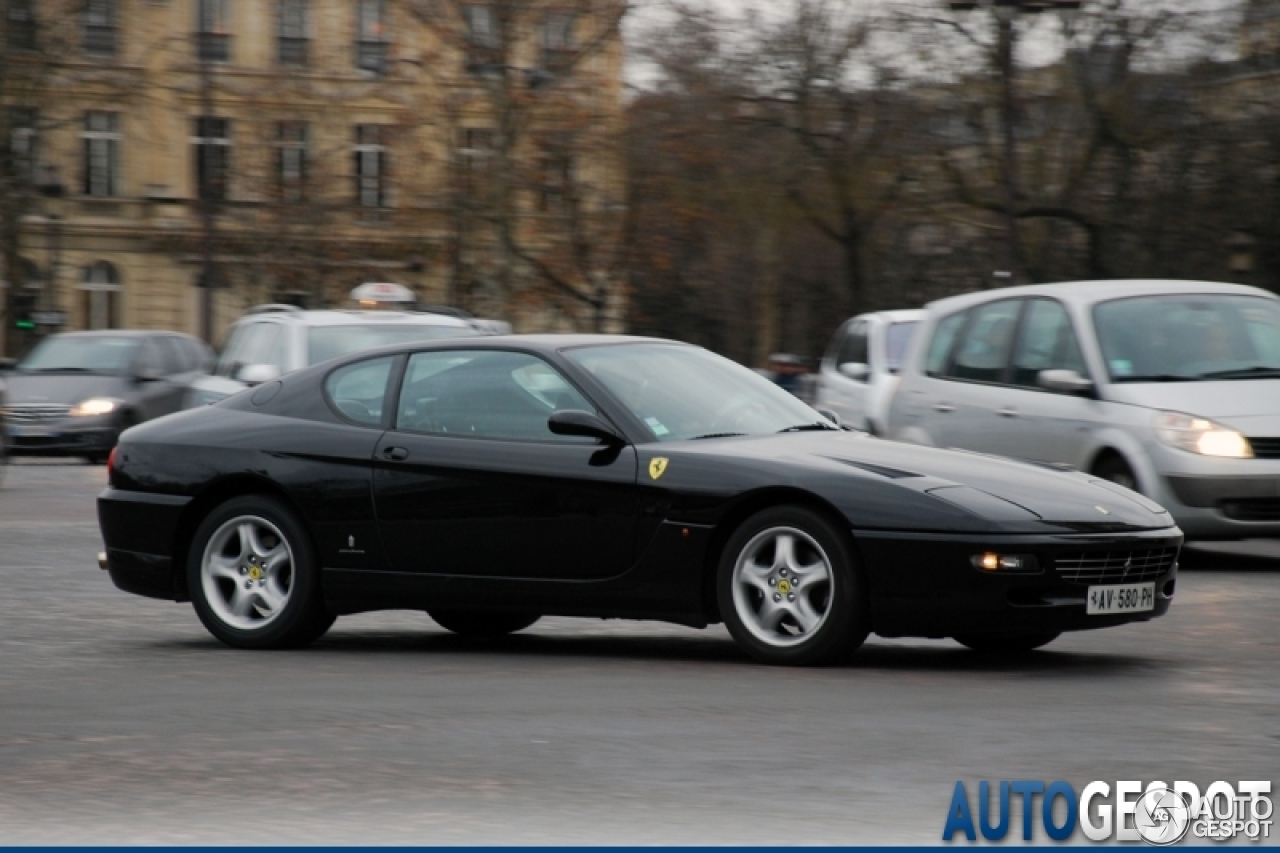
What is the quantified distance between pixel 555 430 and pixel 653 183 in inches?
1600

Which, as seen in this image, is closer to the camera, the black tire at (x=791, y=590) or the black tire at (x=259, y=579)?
the black tire at (x=791, y=590)

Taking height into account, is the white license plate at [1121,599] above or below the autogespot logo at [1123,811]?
above

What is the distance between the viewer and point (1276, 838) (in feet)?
19.5

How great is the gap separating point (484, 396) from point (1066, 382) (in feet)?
18.2

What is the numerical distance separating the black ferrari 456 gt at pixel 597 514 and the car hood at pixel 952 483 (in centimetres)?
1

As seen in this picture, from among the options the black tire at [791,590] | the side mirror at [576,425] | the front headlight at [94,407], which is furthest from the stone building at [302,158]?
the black tire at [791,590]

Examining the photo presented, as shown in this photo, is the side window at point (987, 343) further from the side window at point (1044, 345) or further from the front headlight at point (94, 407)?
the front headlight at point (94, 407)

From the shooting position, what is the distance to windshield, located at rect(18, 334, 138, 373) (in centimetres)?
3156

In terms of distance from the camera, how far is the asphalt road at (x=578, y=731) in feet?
20.6

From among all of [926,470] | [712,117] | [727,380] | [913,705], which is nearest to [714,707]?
[913,705]

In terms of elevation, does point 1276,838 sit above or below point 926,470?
below

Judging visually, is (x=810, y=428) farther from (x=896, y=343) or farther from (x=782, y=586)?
(x=896, y=343)

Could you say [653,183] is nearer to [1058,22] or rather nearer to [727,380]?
[1058,22]

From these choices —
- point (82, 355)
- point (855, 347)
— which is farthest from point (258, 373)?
point (82, 355)
